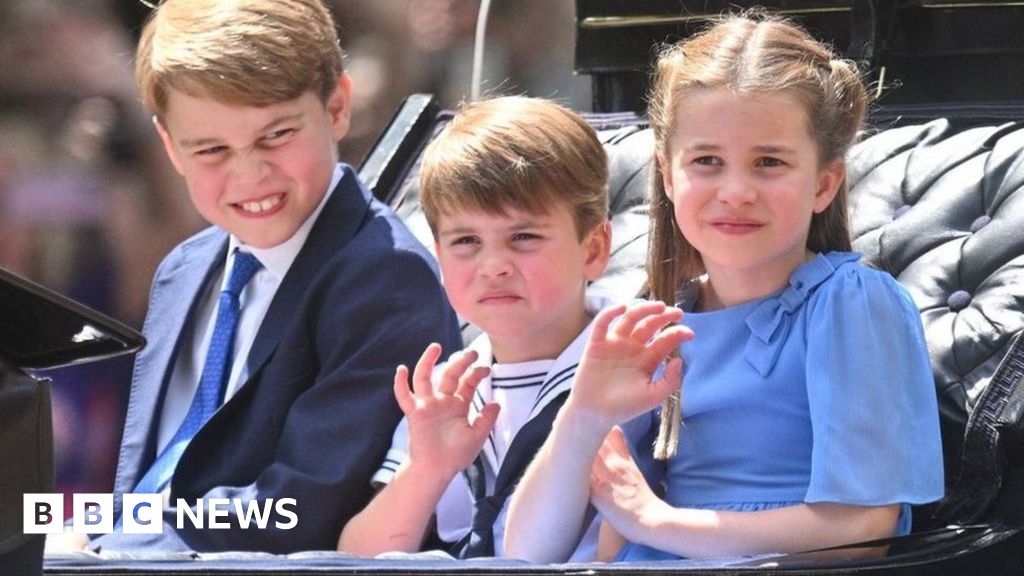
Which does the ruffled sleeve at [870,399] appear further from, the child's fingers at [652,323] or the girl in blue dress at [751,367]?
the child's fingers at [652,323]

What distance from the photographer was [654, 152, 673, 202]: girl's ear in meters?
2.43

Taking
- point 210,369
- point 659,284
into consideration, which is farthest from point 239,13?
point 659,284

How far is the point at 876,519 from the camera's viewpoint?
2.19 metres

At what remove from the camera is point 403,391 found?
2.42m

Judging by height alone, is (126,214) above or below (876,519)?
below

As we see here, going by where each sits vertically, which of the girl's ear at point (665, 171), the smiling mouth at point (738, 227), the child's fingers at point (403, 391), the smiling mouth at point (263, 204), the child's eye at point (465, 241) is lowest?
the child's fingers at point (403, 391)

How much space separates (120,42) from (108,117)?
0.24m

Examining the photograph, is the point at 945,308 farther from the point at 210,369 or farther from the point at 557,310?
the point at 210,369

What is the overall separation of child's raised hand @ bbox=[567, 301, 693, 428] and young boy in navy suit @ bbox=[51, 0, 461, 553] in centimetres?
48

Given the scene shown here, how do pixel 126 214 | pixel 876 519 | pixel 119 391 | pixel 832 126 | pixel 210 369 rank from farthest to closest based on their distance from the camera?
pixel 126 214 < pixel 119 391 < pixel 210 369 < pixel 832 126 < pixel 876 519

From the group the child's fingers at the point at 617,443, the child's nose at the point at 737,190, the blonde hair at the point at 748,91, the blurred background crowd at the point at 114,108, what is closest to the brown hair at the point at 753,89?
the blonde hair at the point at 748,91

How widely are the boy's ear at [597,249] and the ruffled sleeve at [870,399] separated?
38cm

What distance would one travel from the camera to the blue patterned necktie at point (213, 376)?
277 centimetres

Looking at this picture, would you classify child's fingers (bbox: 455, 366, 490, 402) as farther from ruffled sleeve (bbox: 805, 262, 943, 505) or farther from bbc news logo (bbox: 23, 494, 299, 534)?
ruffled sleeve (bbox: 805, 262, 943, 505)
